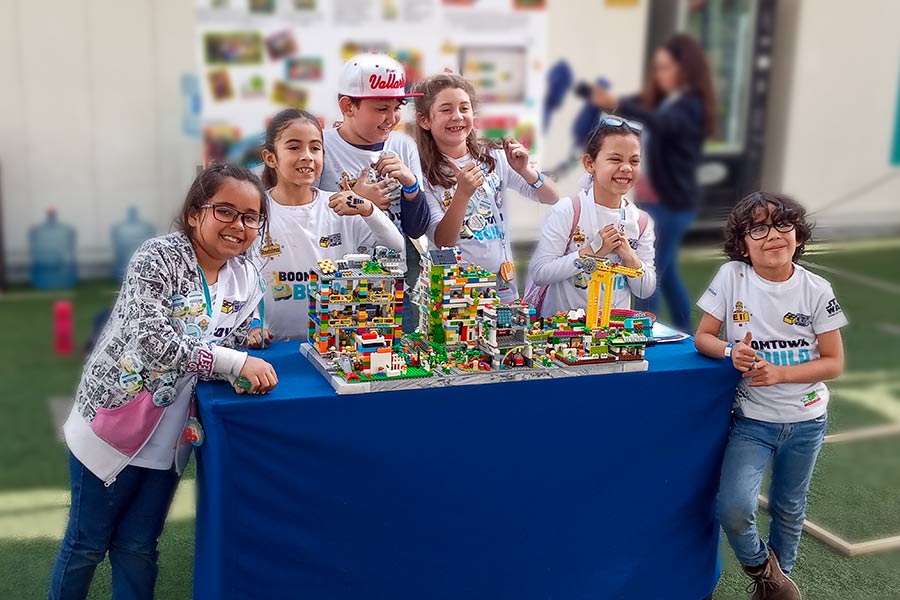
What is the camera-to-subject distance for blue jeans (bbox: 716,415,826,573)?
2.65 m

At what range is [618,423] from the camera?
8.49ft

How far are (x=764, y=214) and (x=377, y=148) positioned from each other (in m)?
1.18

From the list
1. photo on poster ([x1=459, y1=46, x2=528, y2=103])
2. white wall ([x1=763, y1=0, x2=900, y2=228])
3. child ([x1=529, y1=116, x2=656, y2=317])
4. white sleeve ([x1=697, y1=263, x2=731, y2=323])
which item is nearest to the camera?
white sleeve ([x1=697, y1=263, x2=731, y2=323])

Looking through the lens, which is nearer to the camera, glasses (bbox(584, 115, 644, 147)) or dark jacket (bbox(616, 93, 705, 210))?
glasses (bbox(584, 115, 644, 147))

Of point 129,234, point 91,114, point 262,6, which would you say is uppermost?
point 262,6

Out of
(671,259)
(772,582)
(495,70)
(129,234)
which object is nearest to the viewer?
(772,582)

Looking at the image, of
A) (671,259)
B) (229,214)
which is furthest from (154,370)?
(671,259)

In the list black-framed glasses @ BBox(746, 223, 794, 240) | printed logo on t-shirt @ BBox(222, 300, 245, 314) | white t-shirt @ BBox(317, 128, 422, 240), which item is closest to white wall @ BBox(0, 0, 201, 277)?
white t-shirt @ BBox(317, 128, 422, 240)

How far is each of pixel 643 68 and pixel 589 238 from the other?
17.1 ft

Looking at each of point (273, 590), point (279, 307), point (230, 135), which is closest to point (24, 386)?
point (230, 135)

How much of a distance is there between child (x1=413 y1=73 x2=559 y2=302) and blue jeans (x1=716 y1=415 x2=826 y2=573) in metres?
0.87

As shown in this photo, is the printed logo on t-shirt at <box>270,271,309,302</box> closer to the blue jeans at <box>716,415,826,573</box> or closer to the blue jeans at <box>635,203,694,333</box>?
the blue jeans at <box>716,415,826,573</box>

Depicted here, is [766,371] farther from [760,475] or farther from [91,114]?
[91,114]

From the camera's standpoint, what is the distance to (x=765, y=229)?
2.63m
